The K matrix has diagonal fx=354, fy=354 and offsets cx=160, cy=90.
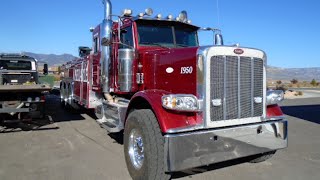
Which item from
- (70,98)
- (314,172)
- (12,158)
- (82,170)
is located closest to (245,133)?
(314,172)

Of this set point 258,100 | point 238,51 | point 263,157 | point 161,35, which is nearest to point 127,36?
point 161,35

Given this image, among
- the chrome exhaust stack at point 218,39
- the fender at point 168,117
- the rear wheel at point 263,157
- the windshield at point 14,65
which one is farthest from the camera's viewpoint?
the windshield at point 14,65

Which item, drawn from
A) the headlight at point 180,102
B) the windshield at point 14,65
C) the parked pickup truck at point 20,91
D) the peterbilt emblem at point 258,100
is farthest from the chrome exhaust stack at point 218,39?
the windshield at point 14,65

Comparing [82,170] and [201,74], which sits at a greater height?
[201,74]

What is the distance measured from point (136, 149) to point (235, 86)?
6.12 ft

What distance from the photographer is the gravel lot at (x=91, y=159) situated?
575cm

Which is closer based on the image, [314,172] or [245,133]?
[245,133]

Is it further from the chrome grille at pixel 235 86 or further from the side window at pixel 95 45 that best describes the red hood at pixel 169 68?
the side window at pixel 95 45

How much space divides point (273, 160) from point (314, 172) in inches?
35.2

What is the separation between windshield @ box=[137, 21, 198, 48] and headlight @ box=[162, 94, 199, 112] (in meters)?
2.09

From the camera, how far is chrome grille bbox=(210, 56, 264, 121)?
515 cm

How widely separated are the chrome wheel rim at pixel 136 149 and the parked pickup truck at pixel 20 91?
468cm

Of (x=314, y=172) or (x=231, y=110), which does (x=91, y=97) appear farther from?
(x=314, y=172)

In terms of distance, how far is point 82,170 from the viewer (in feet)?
19.6
